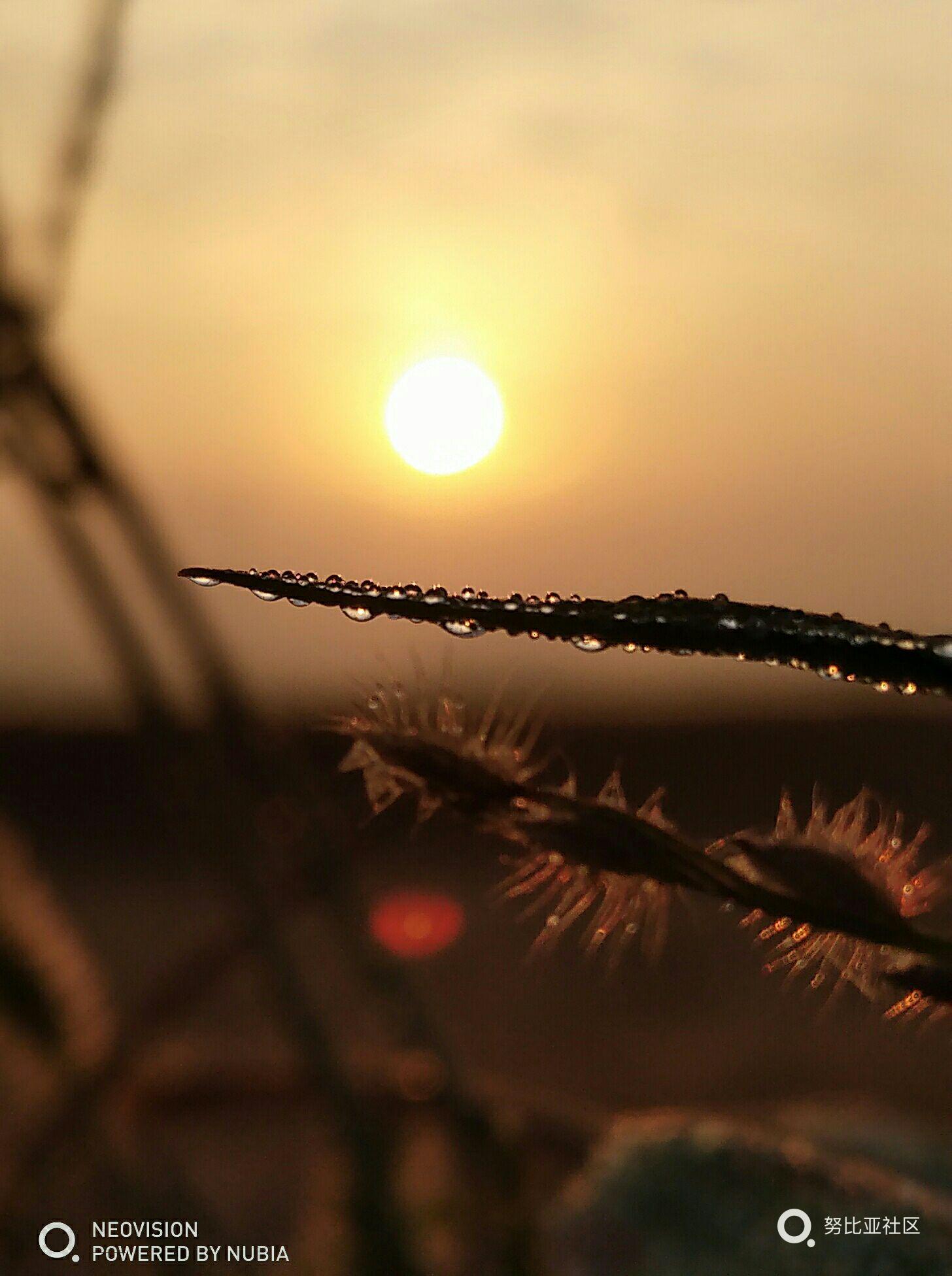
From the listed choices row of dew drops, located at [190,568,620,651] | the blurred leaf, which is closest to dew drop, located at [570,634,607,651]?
row of dew drops, located at [190,568,620,651]

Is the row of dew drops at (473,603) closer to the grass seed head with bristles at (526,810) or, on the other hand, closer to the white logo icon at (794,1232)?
the grass seed head with bristles at (526,810)

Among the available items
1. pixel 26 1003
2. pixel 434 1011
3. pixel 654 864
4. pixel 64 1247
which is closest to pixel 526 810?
pixel 654 864

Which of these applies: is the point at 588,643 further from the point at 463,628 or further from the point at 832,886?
the point at 832,886

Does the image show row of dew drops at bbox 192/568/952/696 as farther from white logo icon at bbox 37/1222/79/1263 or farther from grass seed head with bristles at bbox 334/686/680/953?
white logo icon at bbox 37/1222/79/1263

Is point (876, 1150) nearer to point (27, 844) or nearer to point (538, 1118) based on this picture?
point (538, 1118)

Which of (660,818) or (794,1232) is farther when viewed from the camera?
(794,1232)

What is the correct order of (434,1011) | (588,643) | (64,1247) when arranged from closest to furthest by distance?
(588,643) → (434,1011) → (64,1247)

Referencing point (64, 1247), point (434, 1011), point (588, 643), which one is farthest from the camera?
point (64, 1247)
